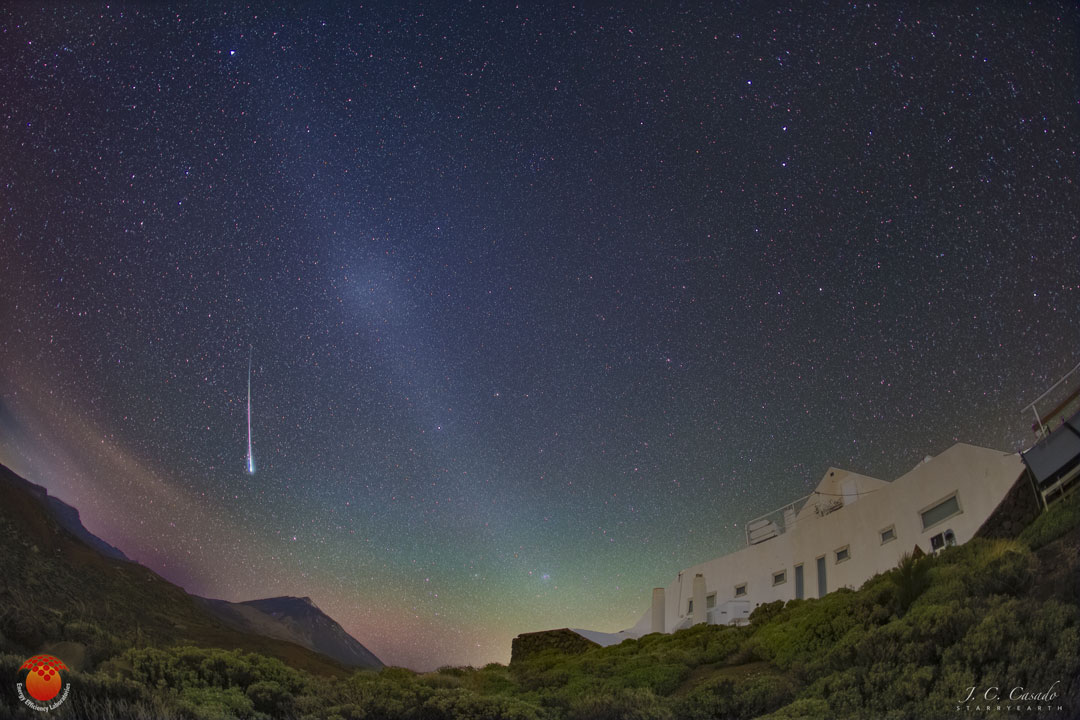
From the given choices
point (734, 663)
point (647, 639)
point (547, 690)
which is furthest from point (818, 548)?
point (547, 690)

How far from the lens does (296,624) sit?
1931 centimetres

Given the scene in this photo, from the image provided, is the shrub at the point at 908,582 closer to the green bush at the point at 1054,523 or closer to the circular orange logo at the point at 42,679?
the green bush at the point at 1054,523

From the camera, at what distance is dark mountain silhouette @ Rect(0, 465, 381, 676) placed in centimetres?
1217

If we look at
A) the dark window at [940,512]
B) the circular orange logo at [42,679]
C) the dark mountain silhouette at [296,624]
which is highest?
the dark window at [940,512]

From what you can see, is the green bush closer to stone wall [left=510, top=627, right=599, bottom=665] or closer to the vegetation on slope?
the vegetation on slope

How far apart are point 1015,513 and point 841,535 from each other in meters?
8.30

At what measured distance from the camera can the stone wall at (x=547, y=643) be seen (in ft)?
69.7

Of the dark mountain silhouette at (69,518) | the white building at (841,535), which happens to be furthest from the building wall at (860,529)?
the dark mountain silhouette at (69,518)

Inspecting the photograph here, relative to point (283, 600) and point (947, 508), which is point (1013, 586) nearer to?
point (947, 508)

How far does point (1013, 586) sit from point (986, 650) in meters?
1.84

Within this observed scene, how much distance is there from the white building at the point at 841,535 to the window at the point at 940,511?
26 mm

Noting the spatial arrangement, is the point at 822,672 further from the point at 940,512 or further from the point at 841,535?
the point at 841,535

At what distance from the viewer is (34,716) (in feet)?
19.3

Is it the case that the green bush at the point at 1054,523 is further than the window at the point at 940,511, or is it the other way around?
the window at the point at 940,511
